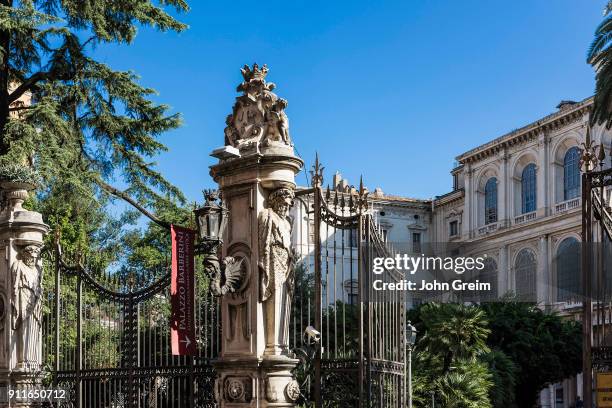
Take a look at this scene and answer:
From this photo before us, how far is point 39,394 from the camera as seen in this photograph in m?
15.3

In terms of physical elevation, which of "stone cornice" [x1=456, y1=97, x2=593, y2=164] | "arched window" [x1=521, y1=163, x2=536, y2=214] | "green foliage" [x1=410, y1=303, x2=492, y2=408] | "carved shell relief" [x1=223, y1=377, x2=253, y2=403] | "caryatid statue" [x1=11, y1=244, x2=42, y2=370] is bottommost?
"green foliage" [x1=410, y1=303, x2=492, y2=408]

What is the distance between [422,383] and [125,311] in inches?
341

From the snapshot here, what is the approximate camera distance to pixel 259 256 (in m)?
11.2

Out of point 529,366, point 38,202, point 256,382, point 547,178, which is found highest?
point 547,178

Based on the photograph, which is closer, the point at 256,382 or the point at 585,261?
the point at 256,382

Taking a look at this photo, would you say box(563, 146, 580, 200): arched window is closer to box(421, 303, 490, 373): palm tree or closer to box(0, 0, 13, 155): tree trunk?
box(421, 303, 490, 373): palm tree

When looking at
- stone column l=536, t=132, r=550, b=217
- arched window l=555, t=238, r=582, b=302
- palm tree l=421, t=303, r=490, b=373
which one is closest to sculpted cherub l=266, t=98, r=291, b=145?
palm tree l=421, t=303, r=490, b=373

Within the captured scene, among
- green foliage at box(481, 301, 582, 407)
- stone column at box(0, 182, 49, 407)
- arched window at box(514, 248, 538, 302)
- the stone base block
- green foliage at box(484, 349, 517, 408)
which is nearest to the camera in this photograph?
the stone base block

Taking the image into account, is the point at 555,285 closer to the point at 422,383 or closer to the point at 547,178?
the point at 547,178

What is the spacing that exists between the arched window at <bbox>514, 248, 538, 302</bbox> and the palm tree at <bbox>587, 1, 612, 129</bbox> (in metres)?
36.6

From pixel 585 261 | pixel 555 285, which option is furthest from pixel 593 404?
pixel 555 285

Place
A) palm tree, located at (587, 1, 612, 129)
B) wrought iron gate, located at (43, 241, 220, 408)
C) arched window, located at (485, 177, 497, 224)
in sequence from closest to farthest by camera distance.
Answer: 1. wrought iron gate, located at (43, 241, 220, 408)
2. palm tree, located at (587, 1, 612, 129)
3. arched window, located at (485, 177, 497, 224)

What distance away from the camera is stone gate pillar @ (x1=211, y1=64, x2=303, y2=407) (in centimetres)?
1102

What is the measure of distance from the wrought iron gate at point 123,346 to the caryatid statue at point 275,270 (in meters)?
1.48
